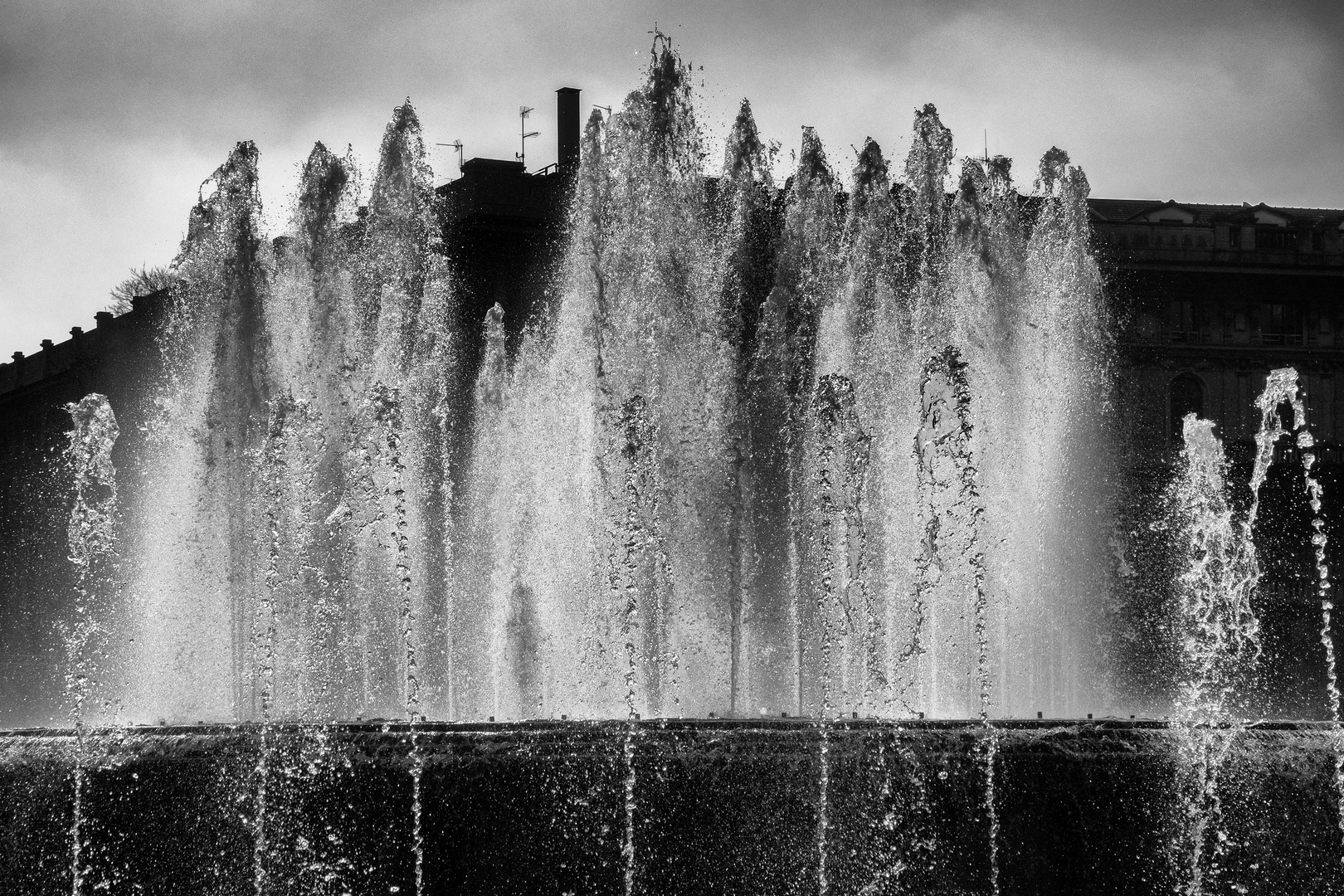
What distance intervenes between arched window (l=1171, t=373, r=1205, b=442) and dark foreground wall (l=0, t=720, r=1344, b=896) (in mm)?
36476

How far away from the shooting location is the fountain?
7.99 metres

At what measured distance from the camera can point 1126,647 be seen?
82.0ft

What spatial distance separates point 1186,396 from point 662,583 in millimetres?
29969

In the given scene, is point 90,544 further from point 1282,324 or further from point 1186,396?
point 1282,324

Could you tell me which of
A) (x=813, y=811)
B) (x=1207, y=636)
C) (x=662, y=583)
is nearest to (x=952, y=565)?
(x=662, y=583)

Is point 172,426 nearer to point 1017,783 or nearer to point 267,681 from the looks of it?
point 267,681

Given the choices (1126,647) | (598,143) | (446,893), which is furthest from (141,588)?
(446,893)

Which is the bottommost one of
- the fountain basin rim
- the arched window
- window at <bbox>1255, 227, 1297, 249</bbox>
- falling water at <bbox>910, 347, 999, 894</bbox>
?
the fountain basin rim

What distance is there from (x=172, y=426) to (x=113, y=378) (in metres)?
14.3

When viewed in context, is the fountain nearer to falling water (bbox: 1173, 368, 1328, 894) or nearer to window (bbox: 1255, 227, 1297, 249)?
falling water (bbox: 1173, 368, 1328, 894)

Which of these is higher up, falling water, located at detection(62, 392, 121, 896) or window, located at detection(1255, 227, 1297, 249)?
window, located at detection(1255, 227, 1297, 249)

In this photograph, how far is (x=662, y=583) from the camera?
17.3 metres

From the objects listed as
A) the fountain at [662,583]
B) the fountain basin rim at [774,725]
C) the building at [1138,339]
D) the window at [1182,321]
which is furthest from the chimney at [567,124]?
the fountain basin rim at [774,725]

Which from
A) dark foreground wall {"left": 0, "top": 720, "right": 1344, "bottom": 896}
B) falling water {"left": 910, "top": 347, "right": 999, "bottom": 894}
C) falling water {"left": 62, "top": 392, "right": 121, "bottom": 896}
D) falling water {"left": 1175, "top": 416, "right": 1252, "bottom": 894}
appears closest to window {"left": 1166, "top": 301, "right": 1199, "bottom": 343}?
falling water {"left": 1175, "top": 416, "right": 1252, "bottom": 894}
